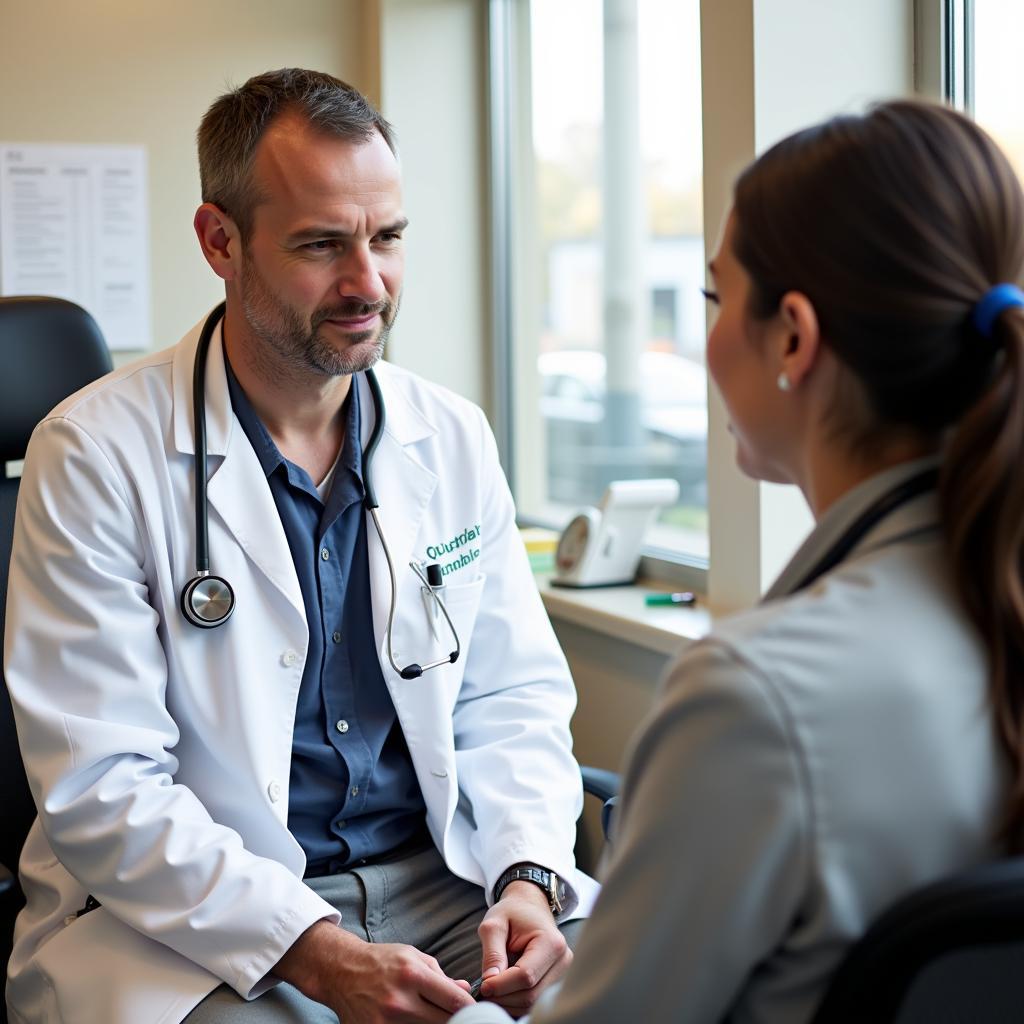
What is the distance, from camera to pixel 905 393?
0.79 m

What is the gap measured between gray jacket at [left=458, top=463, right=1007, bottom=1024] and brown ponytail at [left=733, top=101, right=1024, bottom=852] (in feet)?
0.10

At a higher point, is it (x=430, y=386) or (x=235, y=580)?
(x=430, y=386)

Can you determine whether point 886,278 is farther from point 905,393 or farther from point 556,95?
point 556,95

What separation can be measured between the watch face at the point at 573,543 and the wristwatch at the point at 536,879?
90 centimetres

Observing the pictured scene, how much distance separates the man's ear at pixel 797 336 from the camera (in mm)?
781

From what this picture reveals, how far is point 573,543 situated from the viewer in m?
2.37

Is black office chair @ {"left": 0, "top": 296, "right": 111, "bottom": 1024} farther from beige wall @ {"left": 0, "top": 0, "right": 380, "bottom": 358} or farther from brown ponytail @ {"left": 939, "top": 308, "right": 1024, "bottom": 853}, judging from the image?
brown ponytail @ {"left": 939, "top": 308, "right": 1024, "bottom": 853}

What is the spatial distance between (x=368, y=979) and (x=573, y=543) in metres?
1.21

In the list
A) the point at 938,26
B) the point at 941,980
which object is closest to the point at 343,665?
the point at 941,980

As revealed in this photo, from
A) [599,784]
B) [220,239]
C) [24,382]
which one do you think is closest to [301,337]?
[220,239]

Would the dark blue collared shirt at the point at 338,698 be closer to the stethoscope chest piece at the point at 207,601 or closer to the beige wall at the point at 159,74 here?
the stethoscope chest piece at the point at 207,601

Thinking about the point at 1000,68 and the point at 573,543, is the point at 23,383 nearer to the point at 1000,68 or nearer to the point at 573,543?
the point at 573,543

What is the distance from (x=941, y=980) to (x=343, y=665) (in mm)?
1001

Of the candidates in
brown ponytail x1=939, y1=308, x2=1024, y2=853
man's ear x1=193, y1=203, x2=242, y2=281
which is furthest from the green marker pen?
brown ponytail x1=939, y1=308, x2=1024, y2=853
